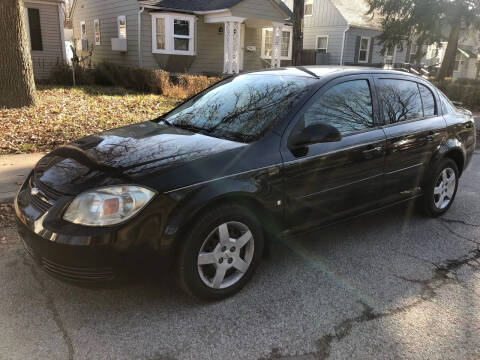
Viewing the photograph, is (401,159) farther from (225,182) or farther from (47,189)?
(47,189)

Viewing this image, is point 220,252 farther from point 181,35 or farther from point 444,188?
point 181,35

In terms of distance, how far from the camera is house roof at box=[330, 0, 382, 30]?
25.1 m

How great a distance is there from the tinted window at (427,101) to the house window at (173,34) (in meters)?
14.8

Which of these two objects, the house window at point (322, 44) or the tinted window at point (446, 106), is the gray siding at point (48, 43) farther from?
the house window at point (322, 44)

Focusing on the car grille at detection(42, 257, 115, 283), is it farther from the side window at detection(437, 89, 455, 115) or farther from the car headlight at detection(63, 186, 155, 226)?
the side window at detection(437, 89, 455, 115)

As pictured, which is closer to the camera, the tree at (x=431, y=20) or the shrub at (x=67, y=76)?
the shrub at (x=67, y=76)

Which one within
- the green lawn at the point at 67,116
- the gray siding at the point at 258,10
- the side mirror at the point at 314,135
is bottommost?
the green lawn at the point at 67,116

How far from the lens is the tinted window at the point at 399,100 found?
3957 millimetres

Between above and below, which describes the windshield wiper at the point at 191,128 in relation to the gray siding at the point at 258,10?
below

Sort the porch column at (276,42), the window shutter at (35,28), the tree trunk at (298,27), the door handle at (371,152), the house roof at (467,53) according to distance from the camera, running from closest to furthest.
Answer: the door handle at (371,152) → the tree trunk at (298,27) → the window shutter at (35,28) → the porch column at (276,42) → the house roof at (467,53)

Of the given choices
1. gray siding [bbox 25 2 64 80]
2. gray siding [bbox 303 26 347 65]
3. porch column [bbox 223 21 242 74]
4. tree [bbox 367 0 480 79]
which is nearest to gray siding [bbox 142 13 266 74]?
porch column [bbox 223 21 242 74]

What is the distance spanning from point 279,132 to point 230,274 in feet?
3.78

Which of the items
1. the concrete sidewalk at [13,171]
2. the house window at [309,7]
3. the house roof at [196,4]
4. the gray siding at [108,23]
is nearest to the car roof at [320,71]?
the concrete sidewalk at [13,171]

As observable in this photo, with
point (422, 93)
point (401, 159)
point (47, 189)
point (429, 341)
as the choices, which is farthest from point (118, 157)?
point (422, 93)
